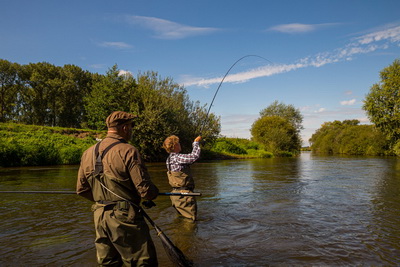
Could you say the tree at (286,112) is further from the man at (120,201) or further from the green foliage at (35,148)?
the man at (120,201)

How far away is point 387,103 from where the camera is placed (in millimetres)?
38344

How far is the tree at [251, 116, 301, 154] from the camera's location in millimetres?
55781

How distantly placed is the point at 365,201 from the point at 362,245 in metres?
4.77

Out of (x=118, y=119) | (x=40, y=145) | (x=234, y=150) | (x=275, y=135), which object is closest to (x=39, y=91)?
(x=40, y=145)

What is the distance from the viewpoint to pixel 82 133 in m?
36.1

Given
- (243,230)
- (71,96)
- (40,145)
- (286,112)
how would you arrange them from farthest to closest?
(286,112), (71,96), (40,145), (243,230)

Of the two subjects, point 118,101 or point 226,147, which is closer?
point 118,101

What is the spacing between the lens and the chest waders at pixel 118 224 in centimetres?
312

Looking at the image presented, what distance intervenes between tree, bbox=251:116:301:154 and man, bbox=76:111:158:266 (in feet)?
174

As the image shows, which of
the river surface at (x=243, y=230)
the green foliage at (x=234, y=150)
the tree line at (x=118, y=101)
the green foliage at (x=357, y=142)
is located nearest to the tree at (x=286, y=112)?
the green foliage at (x=357, y=142)

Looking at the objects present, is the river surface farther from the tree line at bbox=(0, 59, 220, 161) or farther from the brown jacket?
the tree line at bbox=(0, 59, 220, 161)

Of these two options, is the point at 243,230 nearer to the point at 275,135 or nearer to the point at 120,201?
the point at 120,201

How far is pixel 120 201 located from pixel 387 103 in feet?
145

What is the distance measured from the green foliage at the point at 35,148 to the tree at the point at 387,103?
37166mm
